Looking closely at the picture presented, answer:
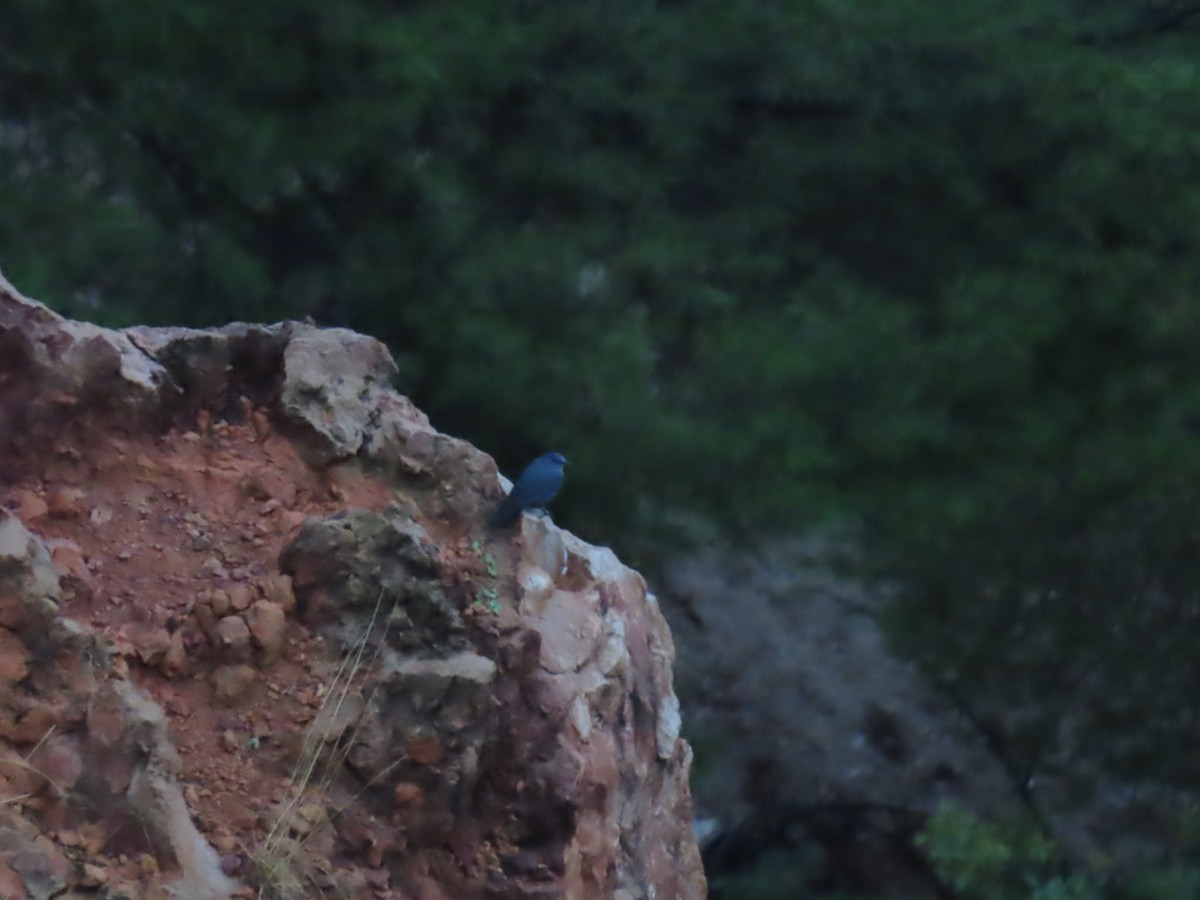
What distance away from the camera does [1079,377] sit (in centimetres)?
359

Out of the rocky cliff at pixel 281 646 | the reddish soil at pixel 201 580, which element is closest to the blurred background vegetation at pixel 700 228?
the rocky cliff at pixel 281 646

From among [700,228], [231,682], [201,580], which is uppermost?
[700,228]

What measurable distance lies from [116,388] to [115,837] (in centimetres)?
72

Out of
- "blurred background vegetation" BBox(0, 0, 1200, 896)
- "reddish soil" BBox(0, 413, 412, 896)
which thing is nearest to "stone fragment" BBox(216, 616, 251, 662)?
"reddish soil" BBox(0, 413, 412, 896)

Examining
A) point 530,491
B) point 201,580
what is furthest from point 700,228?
point 201,580

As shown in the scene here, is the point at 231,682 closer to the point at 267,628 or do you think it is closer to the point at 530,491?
the point at 267,628

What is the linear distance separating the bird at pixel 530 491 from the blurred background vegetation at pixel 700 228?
1.18 m

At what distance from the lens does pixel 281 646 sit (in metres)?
2.09

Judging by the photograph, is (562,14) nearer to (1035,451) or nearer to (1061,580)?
(1035,451)

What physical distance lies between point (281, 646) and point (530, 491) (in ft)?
1.52

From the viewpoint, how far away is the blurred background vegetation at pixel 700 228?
3.45m

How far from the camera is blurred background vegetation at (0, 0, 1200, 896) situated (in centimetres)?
345

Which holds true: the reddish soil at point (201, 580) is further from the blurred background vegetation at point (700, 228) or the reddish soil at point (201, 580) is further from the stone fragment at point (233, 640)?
the blurred background vegetation at point (700, 228)

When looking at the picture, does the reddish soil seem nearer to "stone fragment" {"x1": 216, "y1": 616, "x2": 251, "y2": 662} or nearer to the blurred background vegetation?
"stone fragment" {"x1": 216, "y1": 616, "x2": 251, "y2": 662}
